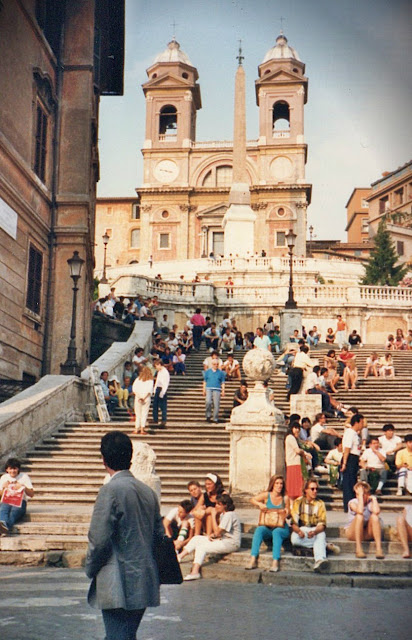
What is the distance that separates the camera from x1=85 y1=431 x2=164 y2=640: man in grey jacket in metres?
4.92

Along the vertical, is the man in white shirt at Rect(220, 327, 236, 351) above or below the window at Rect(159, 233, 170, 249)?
below

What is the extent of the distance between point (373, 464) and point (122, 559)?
1061 cm

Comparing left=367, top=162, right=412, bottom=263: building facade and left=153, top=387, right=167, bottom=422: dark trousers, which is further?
left=367, top=162, right=412, bottom=263: building facade

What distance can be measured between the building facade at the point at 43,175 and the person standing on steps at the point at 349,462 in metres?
9.58

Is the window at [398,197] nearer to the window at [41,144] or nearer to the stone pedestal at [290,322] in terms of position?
the stone pedestal at [290,322]

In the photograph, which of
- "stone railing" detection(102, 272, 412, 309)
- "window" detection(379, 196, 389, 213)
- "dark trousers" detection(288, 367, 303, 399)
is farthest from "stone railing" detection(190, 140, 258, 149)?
"dark trousers" detection(288, 367, 303, 399)

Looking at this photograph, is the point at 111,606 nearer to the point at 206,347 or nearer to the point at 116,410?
the point at 116,410

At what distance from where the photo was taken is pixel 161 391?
60.6 feet

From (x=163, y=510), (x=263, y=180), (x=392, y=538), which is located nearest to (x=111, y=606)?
(x=392, y=538)

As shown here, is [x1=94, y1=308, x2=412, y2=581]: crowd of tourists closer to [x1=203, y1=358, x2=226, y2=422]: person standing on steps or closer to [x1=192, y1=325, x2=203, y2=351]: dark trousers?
[x1=203, y1=358, x2=226, y2=422]: person standing on steps

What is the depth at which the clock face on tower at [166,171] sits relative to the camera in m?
81.5

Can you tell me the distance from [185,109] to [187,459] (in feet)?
232

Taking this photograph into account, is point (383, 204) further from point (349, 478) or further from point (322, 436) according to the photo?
point (349, 478)

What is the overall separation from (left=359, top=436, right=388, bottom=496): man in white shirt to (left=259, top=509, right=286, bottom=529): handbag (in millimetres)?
4180
